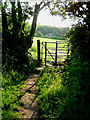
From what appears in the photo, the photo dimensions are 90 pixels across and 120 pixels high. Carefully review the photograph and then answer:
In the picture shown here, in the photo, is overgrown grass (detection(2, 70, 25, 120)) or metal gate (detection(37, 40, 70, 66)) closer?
overgrown grass (detection(2, 70, 25, 120))

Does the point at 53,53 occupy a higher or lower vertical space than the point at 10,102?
higher

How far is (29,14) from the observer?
368 inches

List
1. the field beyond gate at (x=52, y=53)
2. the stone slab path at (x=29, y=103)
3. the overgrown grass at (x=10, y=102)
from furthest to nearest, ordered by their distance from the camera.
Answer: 1. the field beyond gate at (x=52, y=53)
2. the stone slab path at (x=29, y=103)
3. the overgrown grass at (x=10, y=102)

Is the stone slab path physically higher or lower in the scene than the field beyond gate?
lower

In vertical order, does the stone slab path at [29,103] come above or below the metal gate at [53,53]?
below

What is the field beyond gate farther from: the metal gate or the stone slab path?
the stone slab path

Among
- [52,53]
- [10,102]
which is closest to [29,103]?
[10,102]

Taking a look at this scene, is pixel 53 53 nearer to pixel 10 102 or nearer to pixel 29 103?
pixel 29 103

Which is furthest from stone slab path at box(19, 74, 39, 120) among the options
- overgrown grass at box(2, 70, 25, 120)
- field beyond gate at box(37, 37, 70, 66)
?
field beyond gate at box(37, 37, 70, 66)

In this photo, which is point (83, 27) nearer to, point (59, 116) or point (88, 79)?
point (88, 79)

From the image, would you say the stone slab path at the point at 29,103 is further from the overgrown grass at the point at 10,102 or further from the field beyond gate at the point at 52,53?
the field beyond gate at the point at 52,53

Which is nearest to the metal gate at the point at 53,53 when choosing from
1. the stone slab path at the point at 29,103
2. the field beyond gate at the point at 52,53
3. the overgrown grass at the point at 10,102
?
the field beyond gate at the point at 52,53

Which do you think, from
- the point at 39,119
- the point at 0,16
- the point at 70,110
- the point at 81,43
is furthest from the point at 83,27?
the point at 0,16

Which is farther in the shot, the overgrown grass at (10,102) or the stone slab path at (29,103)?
the stone slab path at (29,103)
